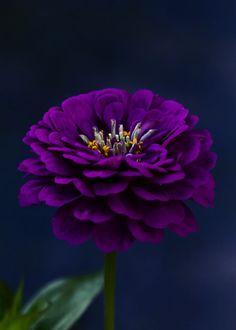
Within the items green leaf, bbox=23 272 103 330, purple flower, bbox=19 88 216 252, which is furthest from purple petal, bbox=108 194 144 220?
green leaf, bbox=23 272 103 330

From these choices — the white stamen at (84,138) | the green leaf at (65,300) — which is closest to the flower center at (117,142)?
the white stamen at (84,138)

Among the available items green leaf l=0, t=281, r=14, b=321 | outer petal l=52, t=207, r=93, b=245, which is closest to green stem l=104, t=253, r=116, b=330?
outer petal l=52, t=207, r=93, b=245

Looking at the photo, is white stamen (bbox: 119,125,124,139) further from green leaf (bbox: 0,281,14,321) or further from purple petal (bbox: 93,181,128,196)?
green leaf (bbox: 0,281,14,321)

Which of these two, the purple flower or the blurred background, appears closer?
the purple flower

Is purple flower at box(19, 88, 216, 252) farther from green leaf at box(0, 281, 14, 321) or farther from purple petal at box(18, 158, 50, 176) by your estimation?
green leaf at box(0, 281, 14, 321)

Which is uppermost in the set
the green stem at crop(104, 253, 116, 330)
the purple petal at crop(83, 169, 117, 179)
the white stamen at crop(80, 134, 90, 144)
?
the white stamen at crop(80, 134, 90, 144)

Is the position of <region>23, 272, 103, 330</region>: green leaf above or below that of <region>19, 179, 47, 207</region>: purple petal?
below

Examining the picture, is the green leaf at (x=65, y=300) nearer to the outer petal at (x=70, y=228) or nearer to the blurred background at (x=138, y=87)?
the blurred background at (x=138, y=87)
